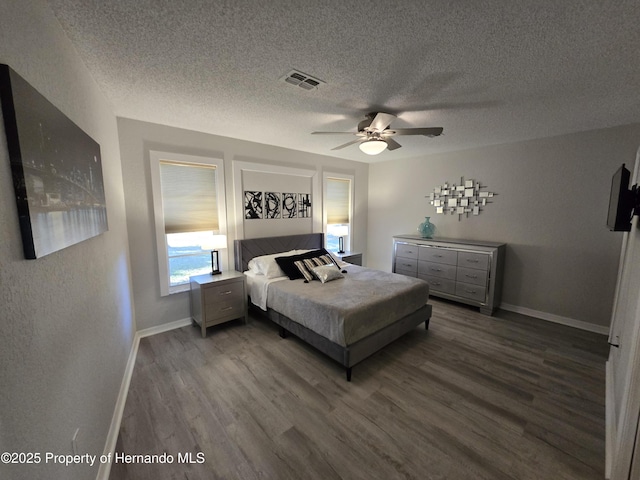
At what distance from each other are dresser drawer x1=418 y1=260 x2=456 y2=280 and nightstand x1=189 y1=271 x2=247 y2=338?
294cm

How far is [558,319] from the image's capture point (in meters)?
3.53

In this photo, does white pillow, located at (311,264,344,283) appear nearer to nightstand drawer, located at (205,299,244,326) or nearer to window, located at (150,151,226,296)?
nightstand drawer, located at (205,299,244,326)

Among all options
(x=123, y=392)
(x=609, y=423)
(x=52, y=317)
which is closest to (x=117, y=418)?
(x=123, y=392)

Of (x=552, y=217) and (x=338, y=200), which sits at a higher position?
(x=338, y=200)

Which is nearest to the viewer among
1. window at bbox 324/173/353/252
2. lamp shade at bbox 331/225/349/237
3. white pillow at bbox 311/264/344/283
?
white pillow at bbox 311/264/344/283

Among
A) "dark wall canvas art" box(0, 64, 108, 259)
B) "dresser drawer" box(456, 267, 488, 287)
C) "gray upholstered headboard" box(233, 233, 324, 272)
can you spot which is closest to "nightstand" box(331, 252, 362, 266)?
"gray upholstered headboard" box(233, 233, 324, 272)

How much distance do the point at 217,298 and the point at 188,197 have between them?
1.37 metres

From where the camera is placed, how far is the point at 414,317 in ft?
10.0

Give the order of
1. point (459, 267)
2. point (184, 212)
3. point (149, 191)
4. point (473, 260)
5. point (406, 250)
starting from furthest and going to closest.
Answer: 1. point (406, 250)
2. point (459, 267)
3. point (473, 260)
4. point (184, 212)
5. point (149, 191)

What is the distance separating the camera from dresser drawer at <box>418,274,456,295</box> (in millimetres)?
4086

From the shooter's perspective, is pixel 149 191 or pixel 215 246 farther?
pixel 215 246

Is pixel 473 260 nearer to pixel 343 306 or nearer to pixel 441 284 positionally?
pixel 441 284

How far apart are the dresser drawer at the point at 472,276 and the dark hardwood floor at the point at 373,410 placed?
0.88 metres

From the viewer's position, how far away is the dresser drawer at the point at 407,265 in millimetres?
4480
